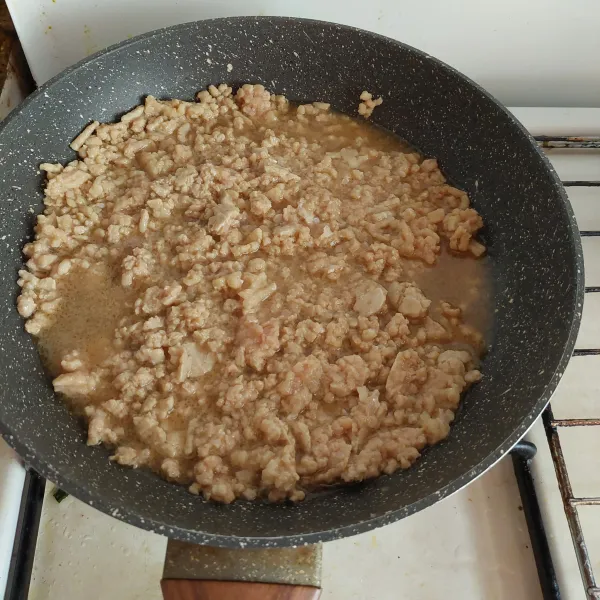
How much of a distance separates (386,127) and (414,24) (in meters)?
0.20

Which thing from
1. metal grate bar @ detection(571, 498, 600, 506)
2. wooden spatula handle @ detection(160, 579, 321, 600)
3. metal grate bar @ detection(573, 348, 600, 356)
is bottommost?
metal grate bar @ detection(571, 498, 600, 506)

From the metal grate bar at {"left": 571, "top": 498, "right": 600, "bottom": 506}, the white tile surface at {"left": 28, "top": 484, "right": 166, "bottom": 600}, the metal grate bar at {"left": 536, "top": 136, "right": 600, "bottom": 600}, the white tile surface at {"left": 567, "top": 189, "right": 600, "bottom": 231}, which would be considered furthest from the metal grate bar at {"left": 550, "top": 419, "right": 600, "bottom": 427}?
the white tile surface at {"left": 28, "top": 484, "right": 166, "bottom": 600}

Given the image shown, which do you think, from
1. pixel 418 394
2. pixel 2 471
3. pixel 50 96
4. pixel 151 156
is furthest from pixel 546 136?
pixel 2 471

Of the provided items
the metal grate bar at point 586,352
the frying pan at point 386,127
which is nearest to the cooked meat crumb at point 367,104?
the frying pan at point 386,127

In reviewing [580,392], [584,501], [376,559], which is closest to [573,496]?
[584,501]

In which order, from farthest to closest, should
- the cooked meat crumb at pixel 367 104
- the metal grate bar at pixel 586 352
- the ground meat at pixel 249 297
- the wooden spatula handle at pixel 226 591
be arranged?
the cooked meat crumb at pixel 367 104 < the metal grate bar at pixel 586 352 < the ground meat at pixel 249 297 < the wooden spatula handle at pixel 226 591

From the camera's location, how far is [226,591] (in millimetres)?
794

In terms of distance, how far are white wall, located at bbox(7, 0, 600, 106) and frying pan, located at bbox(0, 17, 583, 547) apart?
7 centimetres

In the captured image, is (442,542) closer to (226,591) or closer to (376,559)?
(376,559)

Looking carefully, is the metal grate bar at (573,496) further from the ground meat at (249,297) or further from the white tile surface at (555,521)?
the ground meat at (249,297)

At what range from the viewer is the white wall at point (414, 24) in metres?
1.21

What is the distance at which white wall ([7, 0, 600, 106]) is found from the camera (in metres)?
1.21

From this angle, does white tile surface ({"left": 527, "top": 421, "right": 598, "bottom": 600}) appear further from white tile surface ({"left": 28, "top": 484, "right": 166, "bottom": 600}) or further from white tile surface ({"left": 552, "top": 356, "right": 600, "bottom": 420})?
white tile surface ({"left": 28, "top": 484, "right": 166, "bottom": 600})

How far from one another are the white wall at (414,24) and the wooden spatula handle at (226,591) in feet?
3.32
